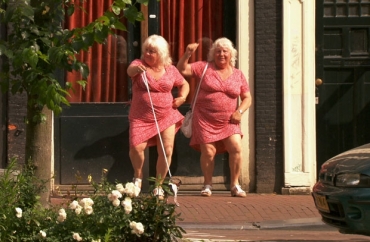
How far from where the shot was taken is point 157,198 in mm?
6977

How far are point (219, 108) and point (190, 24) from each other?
153cm

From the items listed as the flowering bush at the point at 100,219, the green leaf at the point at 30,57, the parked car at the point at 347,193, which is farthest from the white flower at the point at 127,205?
the parked car at the point at 347,193

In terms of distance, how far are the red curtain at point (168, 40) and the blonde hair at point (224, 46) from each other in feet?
2.60

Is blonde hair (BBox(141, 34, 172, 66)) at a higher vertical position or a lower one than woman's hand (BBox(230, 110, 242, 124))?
higher

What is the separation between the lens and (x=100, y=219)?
22.2 ft

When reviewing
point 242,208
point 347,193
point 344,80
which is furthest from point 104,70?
point 347,193

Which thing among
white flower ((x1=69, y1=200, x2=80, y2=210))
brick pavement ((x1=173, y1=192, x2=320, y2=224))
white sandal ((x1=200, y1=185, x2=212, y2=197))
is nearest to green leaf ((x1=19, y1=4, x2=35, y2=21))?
white flower ((x1=69, y1=200, x2=80, y2=210))

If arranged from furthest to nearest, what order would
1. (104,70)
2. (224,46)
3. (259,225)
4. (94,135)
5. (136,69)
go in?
1. (104,70)
2. (94,135)
3. (224,46)
4. (136,69)
5. (259,225)

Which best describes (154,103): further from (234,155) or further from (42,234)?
(42,234)

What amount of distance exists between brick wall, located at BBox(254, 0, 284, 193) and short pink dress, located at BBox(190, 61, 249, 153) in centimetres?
62

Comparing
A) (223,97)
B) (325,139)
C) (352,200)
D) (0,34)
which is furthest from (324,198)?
(0,34)

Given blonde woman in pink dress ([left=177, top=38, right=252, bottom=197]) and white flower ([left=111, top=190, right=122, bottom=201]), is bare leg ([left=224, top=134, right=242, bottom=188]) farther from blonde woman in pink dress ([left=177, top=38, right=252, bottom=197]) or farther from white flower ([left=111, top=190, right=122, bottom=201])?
white flower ([left=111, top=190, right=122, bottom=201])

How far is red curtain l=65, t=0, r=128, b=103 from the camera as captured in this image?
42.2 ft

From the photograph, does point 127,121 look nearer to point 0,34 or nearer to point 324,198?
point 0,34
